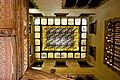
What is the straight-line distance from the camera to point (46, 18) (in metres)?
9.52

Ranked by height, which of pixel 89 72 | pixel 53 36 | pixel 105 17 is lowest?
pixel 89 72

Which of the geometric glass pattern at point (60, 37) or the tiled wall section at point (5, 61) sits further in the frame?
the geometric glass pattern at point (60, 37)

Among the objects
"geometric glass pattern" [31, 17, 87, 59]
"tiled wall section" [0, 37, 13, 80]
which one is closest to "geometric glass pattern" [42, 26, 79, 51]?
"geometric glass pattern" [31, 17, 87, 59]

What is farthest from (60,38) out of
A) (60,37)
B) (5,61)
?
(5,61)

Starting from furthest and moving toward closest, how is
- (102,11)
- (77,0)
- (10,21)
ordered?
(102,11), (77,0), (10,21)

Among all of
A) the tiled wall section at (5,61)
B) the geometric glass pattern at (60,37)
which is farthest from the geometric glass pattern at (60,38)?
the tiled wall section at (5,61)

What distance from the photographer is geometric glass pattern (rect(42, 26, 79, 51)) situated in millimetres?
9648

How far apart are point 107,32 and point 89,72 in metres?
1.96

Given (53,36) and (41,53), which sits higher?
(53,36)

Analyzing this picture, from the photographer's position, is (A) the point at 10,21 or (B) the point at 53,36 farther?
(B) the point at 53,36

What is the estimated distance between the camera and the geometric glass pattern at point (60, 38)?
31.7 feet

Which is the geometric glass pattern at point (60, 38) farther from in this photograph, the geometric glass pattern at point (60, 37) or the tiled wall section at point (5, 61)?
the tiled wall section at point (5, 61)

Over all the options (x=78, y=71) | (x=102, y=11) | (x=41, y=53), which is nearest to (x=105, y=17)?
(x=102, y=11)

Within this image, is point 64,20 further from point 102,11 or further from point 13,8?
point 13,8
